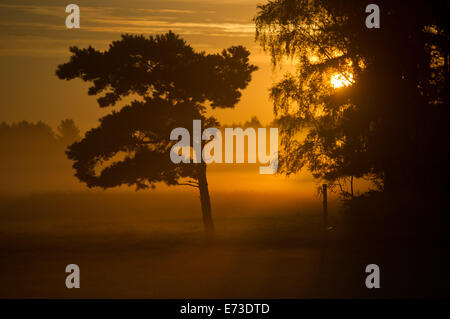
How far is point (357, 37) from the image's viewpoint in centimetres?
1914

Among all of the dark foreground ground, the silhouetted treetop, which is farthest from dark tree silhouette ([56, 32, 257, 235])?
the dark foreground ground

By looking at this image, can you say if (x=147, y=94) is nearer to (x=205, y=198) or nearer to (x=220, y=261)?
(x=205, y=198)

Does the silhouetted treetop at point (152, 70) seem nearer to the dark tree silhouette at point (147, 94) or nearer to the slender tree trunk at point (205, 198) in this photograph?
the dark tree silhouette at point (147, 94)

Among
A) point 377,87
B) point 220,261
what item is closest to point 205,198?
point 220,261

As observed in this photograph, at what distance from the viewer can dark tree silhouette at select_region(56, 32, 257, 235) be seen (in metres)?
27.0

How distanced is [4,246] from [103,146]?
7982mm

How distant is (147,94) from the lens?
91.8 feet

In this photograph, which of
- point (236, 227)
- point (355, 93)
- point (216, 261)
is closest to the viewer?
point (355, 93)

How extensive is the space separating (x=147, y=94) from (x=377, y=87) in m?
12.8

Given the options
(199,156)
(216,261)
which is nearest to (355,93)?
(216,261)

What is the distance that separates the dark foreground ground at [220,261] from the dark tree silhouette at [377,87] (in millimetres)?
2300

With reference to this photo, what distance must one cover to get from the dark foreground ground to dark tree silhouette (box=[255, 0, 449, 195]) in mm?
2300

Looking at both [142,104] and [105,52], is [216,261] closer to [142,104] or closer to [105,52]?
[142,104]

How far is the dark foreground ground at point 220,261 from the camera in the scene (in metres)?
15.6
